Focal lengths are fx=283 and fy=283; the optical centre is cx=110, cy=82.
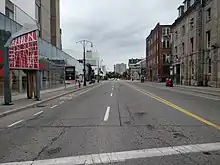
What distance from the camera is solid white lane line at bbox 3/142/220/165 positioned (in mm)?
5512

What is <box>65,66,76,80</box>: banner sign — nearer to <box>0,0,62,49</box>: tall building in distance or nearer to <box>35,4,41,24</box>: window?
<box>0,0,62,49</box>: tall building in distance

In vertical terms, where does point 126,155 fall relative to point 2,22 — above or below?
below

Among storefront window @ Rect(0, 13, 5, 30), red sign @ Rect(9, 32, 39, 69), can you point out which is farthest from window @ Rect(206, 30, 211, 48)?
storefront window @ Rect(0, 13, 5, 30)

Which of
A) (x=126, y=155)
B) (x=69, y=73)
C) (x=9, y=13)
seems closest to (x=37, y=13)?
(x=69, y=73)

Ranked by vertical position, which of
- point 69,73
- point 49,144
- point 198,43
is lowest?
point 49,144

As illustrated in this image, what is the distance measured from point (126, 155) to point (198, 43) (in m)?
44.5

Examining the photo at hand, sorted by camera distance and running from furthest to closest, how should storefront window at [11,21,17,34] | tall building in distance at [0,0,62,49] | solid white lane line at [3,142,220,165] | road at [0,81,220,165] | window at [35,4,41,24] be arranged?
window at [35,4,41,24], tall building in distance at [0,0,62,49], storefront window at [11,21,17,34], road at [0,81,220,165], solid white lane line at [3,142,220,165]

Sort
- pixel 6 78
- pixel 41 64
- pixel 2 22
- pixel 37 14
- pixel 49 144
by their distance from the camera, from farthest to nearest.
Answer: pixel 37 14 → pixel 41 64 → pixel 2 22 → pixel 6 78 → pixel 49 144

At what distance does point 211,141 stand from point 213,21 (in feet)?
125

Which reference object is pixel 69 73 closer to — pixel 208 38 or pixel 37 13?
pixel 37 13

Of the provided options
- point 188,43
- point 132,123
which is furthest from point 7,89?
point 188,43

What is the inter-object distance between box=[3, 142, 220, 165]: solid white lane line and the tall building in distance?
23870 millimetres

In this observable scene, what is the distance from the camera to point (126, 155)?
19.4 ft

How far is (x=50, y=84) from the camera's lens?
142ft
